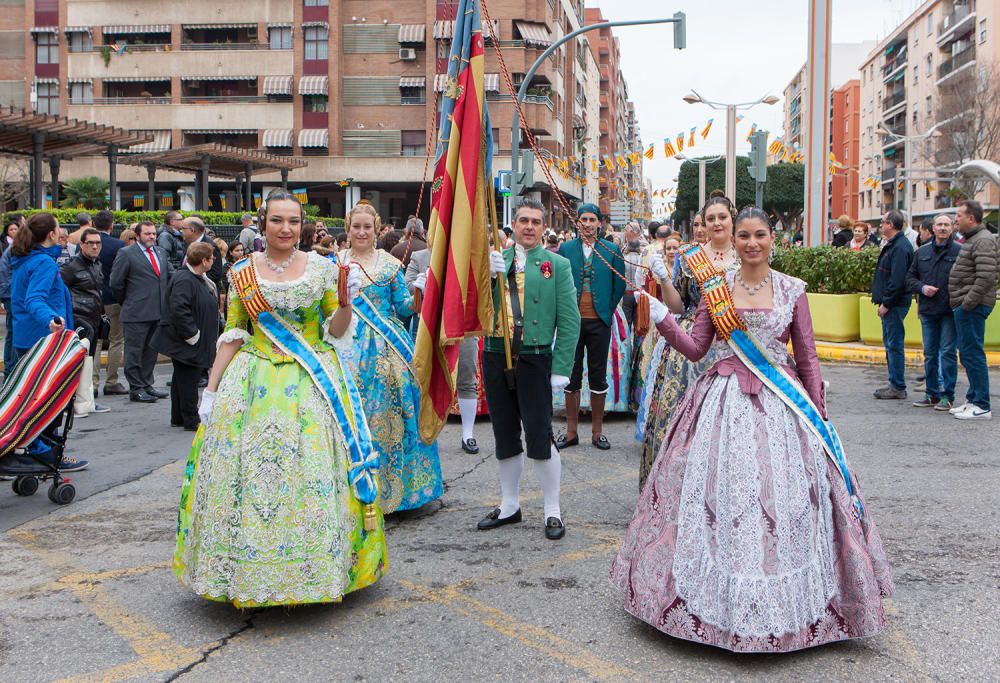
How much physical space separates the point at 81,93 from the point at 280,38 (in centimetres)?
1033

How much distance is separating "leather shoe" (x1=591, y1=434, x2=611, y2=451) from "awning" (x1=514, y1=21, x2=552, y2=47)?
38942mm

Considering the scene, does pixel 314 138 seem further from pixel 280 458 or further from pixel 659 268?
pixel 280 458

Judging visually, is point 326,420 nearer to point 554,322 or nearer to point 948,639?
point 554,322

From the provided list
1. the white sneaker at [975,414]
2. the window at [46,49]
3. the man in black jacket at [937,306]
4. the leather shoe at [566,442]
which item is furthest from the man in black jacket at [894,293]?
the window at [46,49]

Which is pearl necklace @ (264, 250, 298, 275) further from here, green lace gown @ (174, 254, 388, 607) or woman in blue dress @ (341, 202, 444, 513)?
woman in blue dress @ (341, 202, 444, 513)

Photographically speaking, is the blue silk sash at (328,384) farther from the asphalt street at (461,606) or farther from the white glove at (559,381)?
the white glove at (559,381)

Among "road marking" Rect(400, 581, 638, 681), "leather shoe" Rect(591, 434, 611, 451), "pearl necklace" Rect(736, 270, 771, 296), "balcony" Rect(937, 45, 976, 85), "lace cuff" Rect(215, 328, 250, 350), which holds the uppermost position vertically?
"balcony" Rect(937, 45, 976, 85)

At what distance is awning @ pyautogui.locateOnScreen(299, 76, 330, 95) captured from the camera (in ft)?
153

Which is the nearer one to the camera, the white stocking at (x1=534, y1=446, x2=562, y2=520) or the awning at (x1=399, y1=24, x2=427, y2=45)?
the white stocking at (x1=534, y1=446, x2=562, y2=520)

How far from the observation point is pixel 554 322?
18.8 ft

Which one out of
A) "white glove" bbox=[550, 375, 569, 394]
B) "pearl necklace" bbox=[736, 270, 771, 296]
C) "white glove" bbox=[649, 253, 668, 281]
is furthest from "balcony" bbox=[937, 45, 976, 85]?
"pearl necklace" bbox=[736, 270, 771, 296]

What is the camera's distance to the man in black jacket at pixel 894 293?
10.5 m

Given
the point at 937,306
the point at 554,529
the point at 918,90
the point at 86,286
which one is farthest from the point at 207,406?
the point at 918,90

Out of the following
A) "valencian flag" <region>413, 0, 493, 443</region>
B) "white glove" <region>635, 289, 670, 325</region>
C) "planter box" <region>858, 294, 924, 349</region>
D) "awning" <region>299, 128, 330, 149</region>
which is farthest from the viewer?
"awning" <region>299, 128, 330, 149</region>
